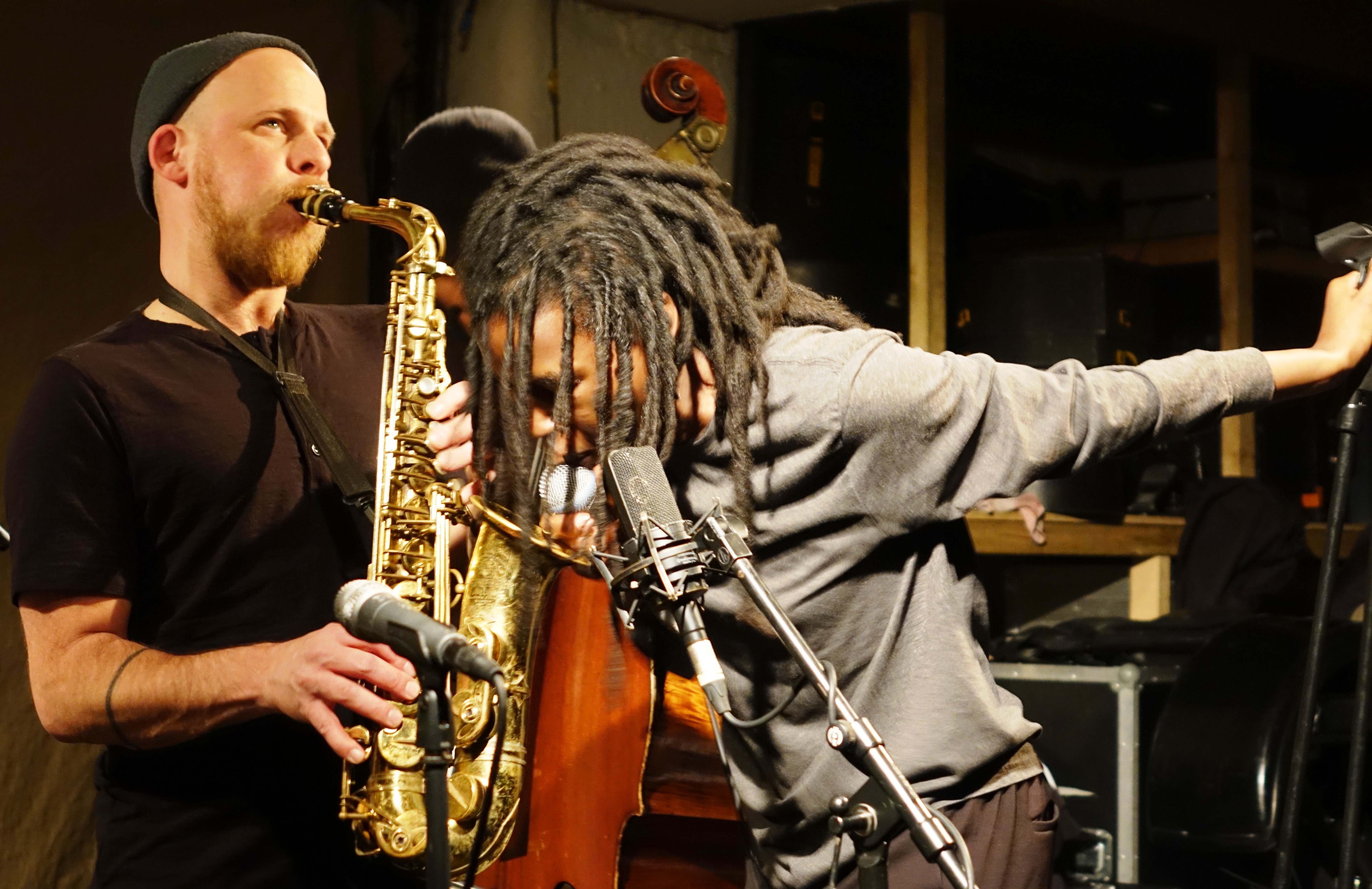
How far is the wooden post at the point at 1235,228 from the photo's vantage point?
401cm

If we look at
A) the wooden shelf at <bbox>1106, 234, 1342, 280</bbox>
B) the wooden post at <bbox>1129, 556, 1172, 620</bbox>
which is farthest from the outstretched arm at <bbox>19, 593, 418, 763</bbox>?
the wooden shelf at <bbox>1106, 234, 1342, 280</bbox>

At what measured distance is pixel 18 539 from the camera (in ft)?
5.78

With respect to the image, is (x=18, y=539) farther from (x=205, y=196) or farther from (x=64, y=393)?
(x=205, y=196)

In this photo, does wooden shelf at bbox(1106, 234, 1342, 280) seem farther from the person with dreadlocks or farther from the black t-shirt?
the black t-shirt

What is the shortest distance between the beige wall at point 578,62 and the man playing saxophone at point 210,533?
4.88 feet

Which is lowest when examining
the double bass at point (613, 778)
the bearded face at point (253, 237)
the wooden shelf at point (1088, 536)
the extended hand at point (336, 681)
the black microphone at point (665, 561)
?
the double bass at point (613, 778)

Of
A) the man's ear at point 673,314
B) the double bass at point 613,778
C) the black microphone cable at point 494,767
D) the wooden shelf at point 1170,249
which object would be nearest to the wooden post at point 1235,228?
the wooden shelf at point 1170,249

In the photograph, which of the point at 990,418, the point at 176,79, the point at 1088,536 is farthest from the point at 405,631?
the point at 1088,536

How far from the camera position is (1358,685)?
Result: 1.80 metres

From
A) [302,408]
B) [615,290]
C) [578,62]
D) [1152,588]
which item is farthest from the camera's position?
[1152,588]

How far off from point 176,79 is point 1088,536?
114 inches

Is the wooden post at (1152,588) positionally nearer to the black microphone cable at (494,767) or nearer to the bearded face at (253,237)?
the bearded face at (253,237)

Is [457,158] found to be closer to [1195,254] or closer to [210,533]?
[210,533]

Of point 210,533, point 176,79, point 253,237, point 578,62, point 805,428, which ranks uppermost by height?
point 578,62
